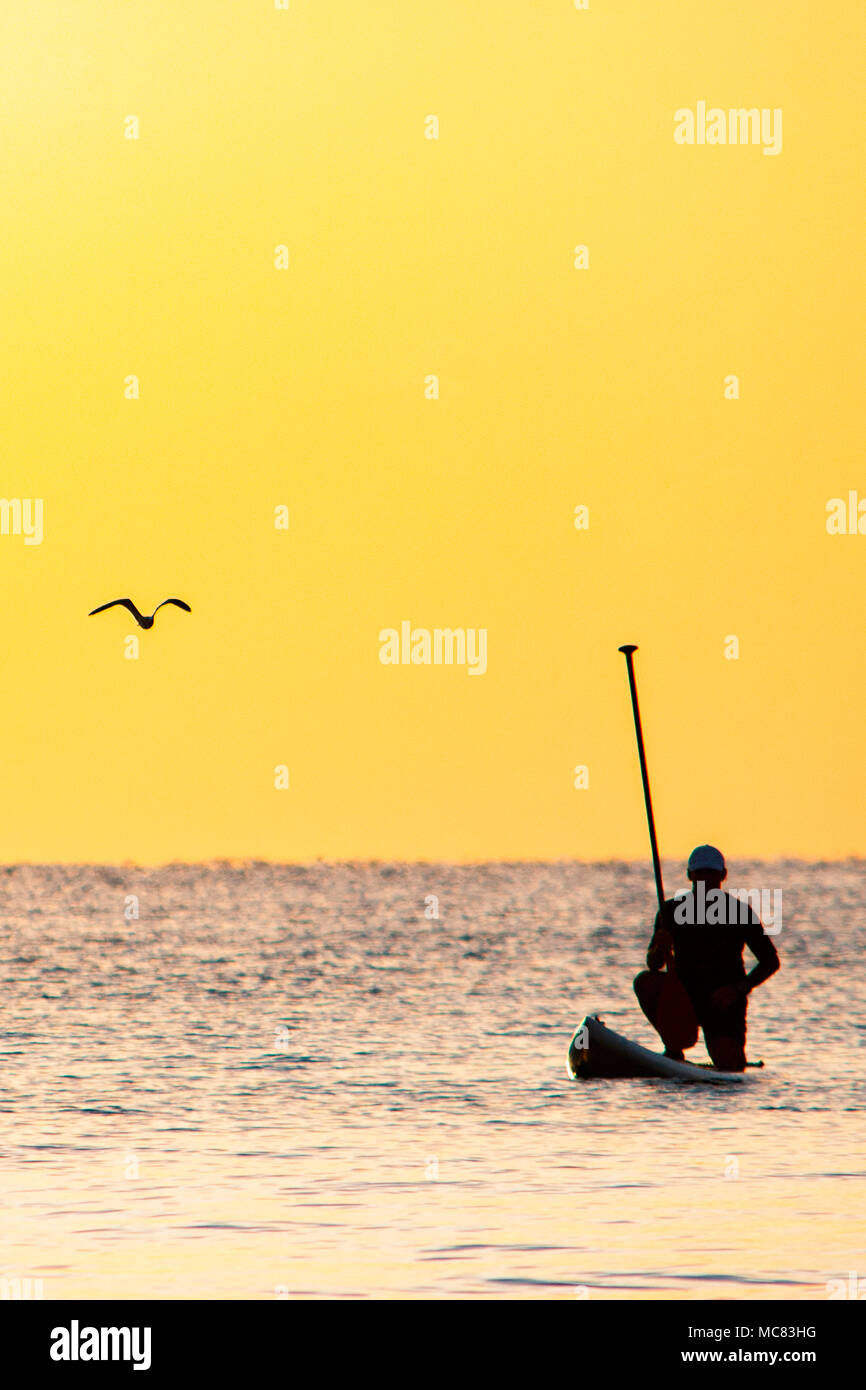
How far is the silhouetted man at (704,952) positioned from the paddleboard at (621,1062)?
0.91 meters

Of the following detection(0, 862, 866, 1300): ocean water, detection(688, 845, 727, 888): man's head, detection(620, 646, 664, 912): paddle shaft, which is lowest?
detection(0, 862, 866, 1300): ocean water

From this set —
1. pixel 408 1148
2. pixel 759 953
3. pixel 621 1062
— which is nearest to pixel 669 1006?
pixel 759 953

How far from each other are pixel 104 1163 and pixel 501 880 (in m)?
167

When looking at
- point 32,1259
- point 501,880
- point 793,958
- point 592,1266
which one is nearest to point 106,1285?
point 32,1259

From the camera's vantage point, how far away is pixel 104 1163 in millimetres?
16719

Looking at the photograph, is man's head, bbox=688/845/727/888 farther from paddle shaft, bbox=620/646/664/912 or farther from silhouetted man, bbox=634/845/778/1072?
paddle shaft, bbox=620/646/664/912

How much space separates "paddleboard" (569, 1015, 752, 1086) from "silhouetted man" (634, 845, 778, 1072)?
91 cm

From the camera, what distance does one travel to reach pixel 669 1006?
2055cm

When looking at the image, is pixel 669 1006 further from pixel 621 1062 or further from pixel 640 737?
pixel 640 737

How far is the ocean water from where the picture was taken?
12617 millimetres

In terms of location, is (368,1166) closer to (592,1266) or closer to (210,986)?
(592,1266)

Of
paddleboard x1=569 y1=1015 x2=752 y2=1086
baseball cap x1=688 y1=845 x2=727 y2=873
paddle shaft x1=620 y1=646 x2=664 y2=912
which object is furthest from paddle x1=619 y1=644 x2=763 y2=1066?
baseball cap x1=688 y1=845 x2=727 y2=873

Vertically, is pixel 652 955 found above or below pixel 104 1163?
above
